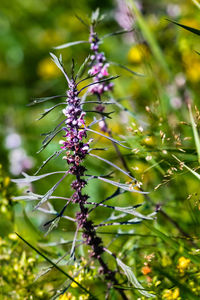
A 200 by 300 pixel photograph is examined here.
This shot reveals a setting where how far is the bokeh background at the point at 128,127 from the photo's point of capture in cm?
108

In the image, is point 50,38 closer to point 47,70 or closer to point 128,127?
point 47,70

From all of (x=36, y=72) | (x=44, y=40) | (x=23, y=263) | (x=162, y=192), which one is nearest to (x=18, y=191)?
(x=23, y=263)

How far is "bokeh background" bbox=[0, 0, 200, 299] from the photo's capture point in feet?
3.55

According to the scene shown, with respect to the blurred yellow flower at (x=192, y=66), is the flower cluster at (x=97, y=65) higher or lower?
lower

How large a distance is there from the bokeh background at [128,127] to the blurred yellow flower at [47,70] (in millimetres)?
12

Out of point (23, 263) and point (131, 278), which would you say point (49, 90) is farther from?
point (131, 278)

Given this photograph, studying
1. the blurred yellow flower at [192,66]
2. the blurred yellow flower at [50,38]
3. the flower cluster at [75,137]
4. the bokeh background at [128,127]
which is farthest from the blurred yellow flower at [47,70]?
the flower cluster at [75,137]

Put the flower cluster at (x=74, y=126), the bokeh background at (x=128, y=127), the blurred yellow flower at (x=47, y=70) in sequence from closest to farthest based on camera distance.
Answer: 1. the flower cluster at (x=74, y=126)
2. the bokeh background at (x=128, y=127)
3. the blurred yellow flower at (x=47, y=70)

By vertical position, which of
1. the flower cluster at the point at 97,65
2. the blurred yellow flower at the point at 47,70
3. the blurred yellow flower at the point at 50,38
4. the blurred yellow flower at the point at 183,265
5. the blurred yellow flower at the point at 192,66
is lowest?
the blurred yellow flower at the point at 183,265

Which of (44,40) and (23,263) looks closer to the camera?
(23,263)

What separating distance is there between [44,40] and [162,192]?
2479 millimetres

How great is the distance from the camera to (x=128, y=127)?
1.10 meters

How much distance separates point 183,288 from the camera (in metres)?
0.84

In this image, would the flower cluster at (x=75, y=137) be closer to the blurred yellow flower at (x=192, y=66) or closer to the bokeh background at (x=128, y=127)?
the bokeh background at (x=128, y=127)
